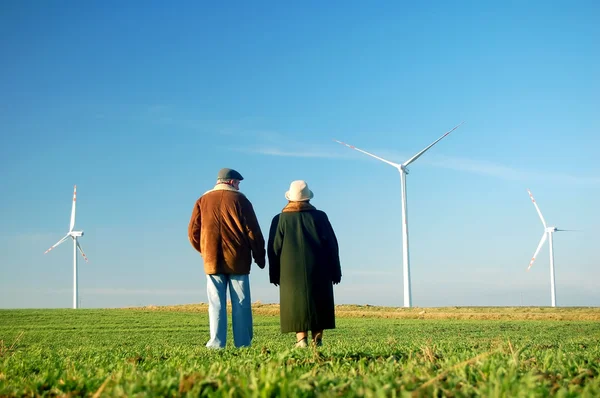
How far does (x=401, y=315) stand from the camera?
84.0 feet

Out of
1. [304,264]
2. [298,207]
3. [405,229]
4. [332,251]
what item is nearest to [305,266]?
[304,264]

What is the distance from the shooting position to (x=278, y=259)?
9258mm

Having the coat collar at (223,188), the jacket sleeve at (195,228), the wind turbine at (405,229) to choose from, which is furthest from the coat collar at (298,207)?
the wind turbine at (405,229)

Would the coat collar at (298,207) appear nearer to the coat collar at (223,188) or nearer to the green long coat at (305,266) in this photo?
the green long coat at (305,266)

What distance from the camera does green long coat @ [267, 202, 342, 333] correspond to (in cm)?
895

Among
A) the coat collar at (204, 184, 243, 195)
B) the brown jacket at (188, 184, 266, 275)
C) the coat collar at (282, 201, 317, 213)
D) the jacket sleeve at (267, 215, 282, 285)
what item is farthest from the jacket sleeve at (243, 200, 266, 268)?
the coat collar at (282, 201, 317, 213)

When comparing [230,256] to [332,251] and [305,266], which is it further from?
[332,251]

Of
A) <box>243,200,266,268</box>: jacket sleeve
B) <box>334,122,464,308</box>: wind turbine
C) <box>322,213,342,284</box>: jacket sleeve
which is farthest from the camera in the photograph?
<box>334,122,464,308</box>: wind turbine

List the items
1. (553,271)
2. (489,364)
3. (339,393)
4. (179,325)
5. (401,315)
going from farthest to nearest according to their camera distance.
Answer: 1. (553,271)
2. (401,315)
3. (179,325)
4. (489,364)
5. (339,393)

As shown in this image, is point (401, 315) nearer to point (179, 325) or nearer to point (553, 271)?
point (179, 325)

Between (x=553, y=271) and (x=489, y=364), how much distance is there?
39439 mm

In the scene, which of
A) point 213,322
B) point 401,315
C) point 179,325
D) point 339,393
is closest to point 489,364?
point 339,393

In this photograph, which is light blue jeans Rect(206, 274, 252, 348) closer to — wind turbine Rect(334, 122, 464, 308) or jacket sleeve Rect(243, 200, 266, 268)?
jacket sleeve Rect(243, 200, 266, 268)

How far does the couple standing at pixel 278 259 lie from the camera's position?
8992 millimetres
